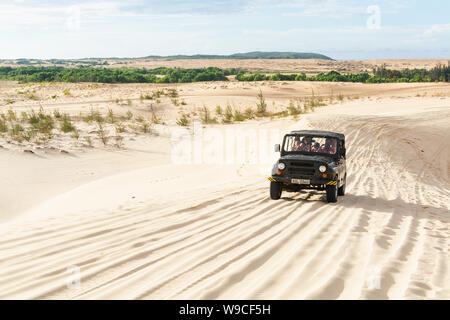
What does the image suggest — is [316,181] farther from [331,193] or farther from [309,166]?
[331,193]

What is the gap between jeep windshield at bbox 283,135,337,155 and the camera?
9.38 metres

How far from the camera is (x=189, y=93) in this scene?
126 ft

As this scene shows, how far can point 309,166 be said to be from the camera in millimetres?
8641

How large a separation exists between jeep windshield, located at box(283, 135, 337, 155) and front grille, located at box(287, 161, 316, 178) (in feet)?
2.37

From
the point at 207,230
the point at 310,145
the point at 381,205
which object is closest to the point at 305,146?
the point at 310,145

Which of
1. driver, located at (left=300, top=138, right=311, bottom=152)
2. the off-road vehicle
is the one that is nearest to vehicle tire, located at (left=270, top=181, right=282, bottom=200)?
the off-road vehicle

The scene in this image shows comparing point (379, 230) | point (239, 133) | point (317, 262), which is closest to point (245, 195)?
point (379, 230)

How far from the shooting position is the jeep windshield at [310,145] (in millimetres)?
9383

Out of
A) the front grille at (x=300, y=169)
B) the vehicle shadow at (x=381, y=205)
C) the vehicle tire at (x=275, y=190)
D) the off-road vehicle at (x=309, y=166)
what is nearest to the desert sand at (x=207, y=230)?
the vehicle shadow at (x=381, y=205)

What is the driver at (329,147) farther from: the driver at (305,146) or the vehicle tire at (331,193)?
the vehicle tire at (331,193)

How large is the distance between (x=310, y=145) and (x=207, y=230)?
12.1 feet

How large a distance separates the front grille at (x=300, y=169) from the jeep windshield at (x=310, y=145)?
2.37ft

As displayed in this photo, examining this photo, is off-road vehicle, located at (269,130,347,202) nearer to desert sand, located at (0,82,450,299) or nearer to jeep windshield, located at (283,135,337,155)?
jeep windshield, located at (283,135,337,155)
